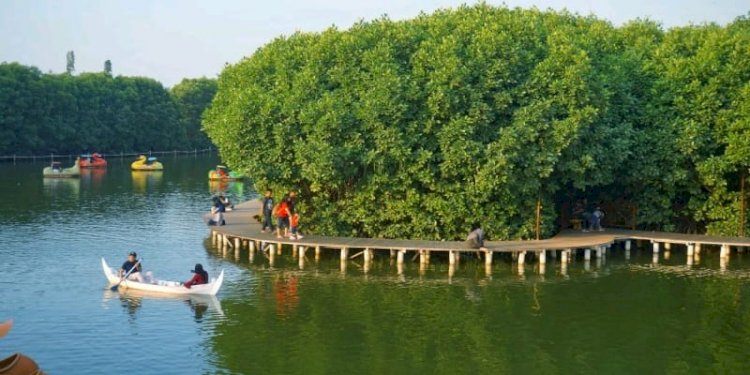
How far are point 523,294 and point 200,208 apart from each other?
111 feet

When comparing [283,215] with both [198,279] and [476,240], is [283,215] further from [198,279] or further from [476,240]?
[198,279]

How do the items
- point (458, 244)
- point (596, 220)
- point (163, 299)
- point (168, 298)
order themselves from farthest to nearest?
point (596, 220) → point (458, 244) → point (168, 298) → point (163, 299)

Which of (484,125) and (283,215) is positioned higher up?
(484,125)

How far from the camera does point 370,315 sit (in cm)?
3141

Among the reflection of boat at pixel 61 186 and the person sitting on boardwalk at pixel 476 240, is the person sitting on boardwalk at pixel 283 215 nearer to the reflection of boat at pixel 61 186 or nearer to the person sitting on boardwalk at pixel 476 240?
the person sitting on boardwalk at pixel 476 240

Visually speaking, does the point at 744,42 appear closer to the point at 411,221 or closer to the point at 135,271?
the point at 411,221

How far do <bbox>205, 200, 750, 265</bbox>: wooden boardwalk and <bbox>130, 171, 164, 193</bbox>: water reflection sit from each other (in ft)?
103

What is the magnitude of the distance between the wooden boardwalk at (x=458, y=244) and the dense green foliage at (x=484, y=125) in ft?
4.32

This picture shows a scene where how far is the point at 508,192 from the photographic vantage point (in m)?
41.6

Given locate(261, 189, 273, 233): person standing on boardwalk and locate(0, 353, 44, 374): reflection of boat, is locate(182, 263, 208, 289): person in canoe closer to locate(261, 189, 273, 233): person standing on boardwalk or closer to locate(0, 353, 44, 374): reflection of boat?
locate(261, 189, 273, 233): person standing on boardwalk

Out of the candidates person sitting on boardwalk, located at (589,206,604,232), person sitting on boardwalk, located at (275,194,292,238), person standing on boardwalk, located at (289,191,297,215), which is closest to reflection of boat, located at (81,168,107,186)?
person standing on boardwalk, located at (289,191,297,215)

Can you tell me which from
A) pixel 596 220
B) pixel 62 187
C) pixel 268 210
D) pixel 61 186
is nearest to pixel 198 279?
pixel 268 210

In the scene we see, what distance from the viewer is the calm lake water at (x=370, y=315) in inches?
1031

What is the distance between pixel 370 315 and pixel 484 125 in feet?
43.7
